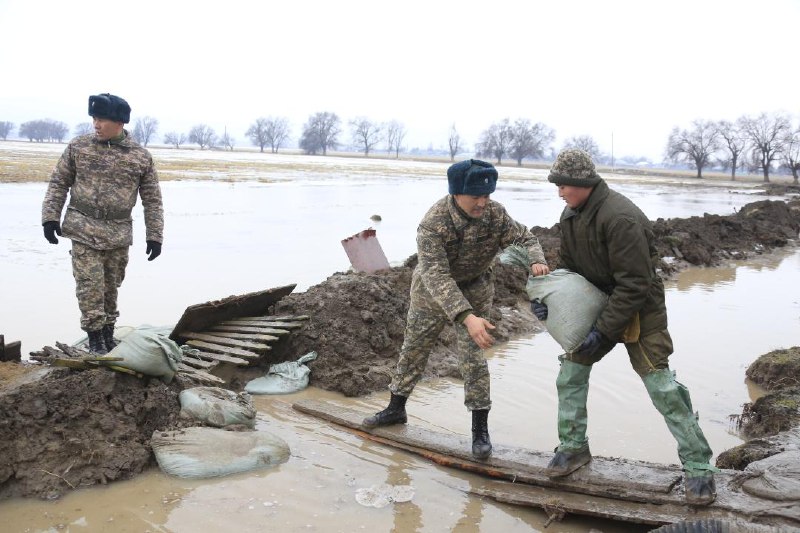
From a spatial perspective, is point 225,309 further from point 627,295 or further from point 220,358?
point 627,295

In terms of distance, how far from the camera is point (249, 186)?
34.9 metres

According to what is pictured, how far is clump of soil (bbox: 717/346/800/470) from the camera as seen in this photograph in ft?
15.2

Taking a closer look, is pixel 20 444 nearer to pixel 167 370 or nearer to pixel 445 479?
pixel 167 370

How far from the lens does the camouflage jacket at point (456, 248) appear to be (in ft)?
13.7

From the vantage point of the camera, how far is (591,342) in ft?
12.4

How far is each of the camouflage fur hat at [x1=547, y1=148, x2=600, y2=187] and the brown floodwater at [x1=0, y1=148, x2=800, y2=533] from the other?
5.94 ft

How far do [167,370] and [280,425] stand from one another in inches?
35.1

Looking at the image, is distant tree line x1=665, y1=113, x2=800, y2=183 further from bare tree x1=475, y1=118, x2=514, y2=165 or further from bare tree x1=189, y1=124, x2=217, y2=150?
bare tree x1=189, y1=124, x2=217, y2=150

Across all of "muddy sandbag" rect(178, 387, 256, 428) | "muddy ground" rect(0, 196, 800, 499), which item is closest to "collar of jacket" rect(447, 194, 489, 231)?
"muddy sandbag" rect(178, 387, 256, 428)

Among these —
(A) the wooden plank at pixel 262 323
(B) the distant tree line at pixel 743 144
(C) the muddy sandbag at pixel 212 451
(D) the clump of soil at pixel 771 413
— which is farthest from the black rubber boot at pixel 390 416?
(B) the distant tree line at pixel 743 144

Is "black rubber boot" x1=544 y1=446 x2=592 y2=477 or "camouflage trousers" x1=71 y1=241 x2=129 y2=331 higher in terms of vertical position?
"camouflage trousers" x1=71 y1=241 x2=129 y2=331

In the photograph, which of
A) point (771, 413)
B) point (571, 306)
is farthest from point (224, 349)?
point (771, 413)

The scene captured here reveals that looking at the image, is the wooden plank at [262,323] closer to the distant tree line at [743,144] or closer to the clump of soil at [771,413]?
the clump of soil at [771,413]

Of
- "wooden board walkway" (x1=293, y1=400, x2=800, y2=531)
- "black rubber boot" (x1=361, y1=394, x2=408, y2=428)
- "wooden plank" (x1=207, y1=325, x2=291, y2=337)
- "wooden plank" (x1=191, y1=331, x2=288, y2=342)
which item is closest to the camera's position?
"wooden board walkway" (x1=293, y1=400, x2=800, y2=531)
